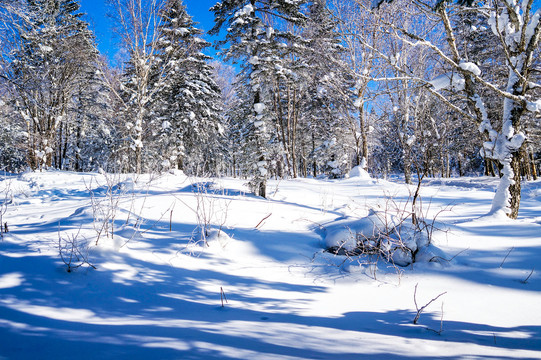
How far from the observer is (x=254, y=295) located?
8.07ft

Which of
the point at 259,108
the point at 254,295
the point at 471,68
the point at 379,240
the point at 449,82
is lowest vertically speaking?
the point at 254,295

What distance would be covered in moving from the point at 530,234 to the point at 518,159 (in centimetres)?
213

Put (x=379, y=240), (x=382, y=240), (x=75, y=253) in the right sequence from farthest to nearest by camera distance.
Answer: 1. (x=379, y=240)
2. (x=382, y=240)
3. (x=75, y=253)

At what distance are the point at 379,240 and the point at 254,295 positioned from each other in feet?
5.93

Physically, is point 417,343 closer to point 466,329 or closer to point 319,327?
point 466,329

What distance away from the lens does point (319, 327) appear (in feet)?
6.09

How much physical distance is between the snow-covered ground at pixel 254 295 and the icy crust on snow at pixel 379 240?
0.16 metres

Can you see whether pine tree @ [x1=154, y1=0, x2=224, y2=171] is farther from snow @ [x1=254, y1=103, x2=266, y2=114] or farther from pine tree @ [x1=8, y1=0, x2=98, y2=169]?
snow @ [x1=254, y1=103, x2=266, y2=114]

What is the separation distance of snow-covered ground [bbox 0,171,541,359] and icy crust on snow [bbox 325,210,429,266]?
16cm

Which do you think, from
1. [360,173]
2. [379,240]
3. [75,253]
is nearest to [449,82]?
[379,240]

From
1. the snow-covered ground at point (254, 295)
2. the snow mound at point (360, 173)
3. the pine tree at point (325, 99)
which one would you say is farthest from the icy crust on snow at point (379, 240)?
the pine tree at point (325, 99)

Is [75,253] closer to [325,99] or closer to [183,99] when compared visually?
[183,99]

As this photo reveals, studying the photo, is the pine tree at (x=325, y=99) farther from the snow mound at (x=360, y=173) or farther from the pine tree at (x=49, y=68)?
the pine tree at (x=49, y=68)

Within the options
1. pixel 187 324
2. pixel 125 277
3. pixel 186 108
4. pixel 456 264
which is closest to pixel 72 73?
pixel 186 108
